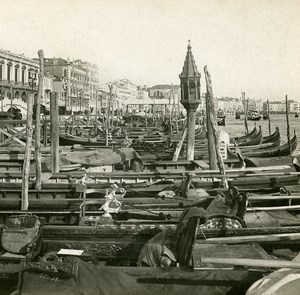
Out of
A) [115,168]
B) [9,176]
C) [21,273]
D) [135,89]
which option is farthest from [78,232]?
[135,89]

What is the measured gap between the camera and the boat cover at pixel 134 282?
4215 millimetres

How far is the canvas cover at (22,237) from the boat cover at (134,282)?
4.18 ft

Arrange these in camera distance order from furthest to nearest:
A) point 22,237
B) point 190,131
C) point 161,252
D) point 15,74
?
1. point 15,74
2. point 190,131
3. point 22,237
4. point 161,252

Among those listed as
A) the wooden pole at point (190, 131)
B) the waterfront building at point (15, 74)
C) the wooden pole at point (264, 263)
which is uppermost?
the waterfront building at point (15, 74)

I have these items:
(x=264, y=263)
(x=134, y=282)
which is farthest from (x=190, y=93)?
(x=264, y=263)

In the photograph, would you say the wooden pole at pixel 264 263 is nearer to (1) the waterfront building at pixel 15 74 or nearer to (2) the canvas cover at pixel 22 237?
(2) the canvas cover at pixel 22 237

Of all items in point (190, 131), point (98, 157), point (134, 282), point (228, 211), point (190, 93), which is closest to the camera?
point (134, 282)

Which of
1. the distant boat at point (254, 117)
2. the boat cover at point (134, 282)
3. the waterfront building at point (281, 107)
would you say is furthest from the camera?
the waterfront building at point (281, 107)

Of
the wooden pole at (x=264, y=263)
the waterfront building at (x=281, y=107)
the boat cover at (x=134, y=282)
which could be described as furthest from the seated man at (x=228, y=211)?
the waterfront building at (x=281, y=107)

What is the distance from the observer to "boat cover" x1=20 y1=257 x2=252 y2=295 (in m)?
4.21

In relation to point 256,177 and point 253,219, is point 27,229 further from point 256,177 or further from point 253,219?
point 256,177

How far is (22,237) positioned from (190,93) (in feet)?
26.6

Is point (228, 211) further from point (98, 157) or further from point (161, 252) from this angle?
point (98, 157)

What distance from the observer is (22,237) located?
562cm
